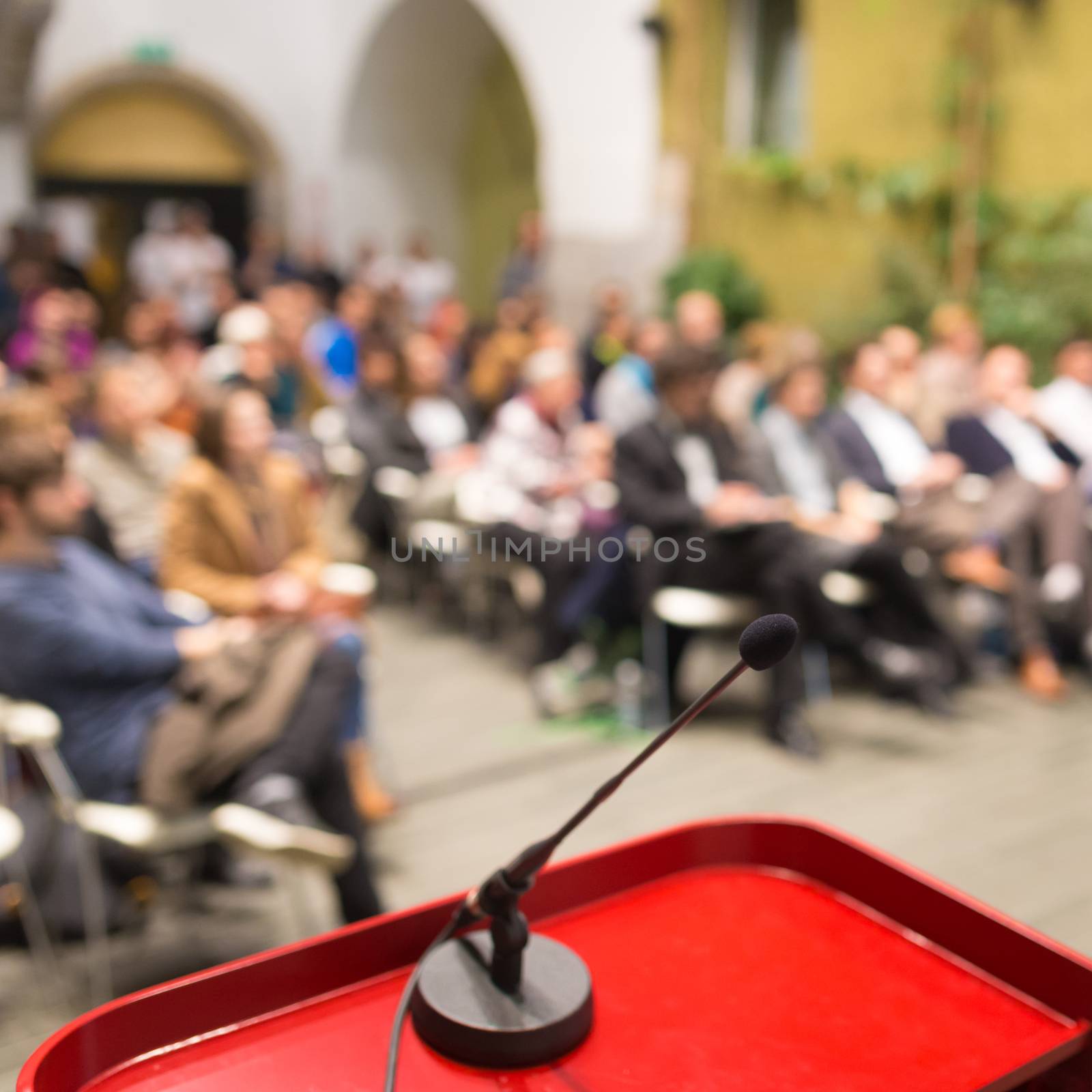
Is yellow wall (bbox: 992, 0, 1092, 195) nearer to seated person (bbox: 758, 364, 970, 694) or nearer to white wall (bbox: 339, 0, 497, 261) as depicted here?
seated person (bbox: 758, 364, 970, 694)

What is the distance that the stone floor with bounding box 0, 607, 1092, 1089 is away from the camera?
2.95m

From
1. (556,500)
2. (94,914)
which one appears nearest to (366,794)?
(94,914)

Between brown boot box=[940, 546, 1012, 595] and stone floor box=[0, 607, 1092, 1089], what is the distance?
0.39 metres

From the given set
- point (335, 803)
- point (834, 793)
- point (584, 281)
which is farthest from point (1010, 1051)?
point (584, 281)

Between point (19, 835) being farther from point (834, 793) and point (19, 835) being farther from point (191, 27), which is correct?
point (191, 27)

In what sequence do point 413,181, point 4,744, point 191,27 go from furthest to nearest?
point 413,181, point 191,27, point 4,744

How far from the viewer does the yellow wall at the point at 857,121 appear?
7805mm

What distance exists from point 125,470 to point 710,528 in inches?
78.8

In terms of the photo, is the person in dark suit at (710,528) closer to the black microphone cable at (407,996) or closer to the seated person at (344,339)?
the black microphone cable at (407,996)

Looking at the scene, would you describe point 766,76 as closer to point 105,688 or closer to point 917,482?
point 917,482

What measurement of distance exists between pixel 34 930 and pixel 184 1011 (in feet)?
5.81

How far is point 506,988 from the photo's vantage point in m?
1.27

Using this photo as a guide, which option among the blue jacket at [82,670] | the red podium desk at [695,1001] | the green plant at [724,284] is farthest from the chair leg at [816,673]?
the green plant at [724,284]

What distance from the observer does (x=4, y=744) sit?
9.55 ft
